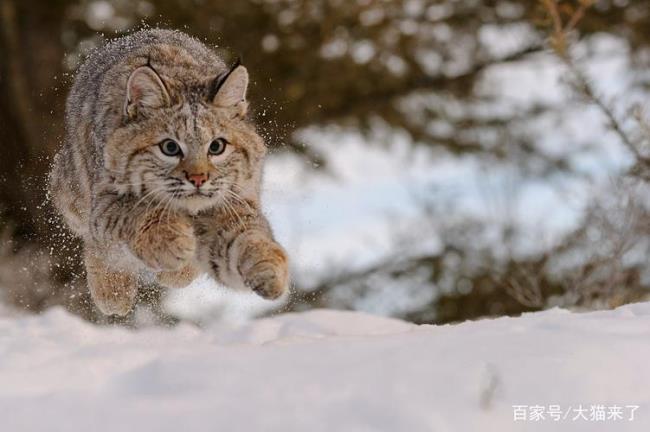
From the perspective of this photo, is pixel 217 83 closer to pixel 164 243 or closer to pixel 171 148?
pixel 171 148

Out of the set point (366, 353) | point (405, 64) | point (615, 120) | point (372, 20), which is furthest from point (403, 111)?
point (366, 353)

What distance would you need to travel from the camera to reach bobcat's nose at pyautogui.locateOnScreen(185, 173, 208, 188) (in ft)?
15.6

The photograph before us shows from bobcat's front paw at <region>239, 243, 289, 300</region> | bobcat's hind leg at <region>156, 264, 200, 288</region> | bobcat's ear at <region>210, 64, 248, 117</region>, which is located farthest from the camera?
bobcat's hind leg at <region>156, 264, 200, 288</region>

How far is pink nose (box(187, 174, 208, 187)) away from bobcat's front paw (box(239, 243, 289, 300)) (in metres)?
0.38

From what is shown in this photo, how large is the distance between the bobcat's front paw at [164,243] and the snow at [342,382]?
A: 73 centimetres

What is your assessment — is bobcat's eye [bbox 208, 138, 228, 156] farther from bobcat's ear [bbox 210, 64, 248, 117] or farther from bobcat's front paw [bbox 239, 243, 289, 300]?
bobcat's front paw [bbox 239, 243, 289, 300]

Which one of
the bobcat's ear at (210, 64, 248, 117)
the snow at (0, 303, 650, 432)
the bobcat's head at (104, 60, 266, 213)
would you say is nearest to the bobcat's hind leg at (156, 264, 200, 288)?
the bobcat's head at (104, 60, 266, 213)

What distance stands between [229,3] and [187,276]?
5.24m

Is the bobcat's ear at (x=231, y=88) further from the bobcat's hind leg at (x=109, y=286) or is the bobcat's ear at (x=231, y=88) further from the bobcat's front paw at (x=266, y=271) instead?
the bobcat's hind leg at (x=109, y=286)

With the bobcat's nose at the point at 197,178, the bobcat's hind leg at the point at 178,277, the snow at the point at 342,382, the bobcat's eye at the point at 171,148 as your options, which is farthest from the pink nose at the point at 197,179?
the bobcat's hind leg at the point at 178,277

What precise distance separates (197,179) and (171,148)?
0.20m

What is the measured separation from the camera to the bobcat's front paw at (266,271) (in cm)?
469

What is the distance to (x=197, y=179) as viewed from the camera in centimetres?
477

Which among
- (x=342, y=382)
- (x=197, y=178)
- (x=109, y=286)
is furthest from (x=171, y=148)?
(x=342, y=382)
